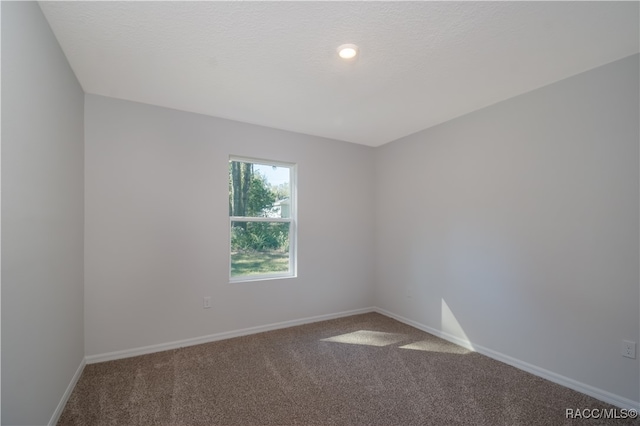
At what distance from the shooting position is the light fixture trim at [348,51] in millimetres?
2000

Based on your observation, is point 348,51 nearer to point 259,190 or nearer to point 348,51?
point 348,51

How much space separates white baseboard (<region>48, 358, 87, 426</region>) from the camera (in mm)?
1900

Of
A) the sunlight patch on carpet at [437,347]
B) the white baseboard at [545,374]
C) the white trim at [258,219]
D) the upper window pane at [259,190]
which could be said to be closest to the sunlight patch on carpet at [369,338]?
the sunlight patch on carpet at [437,347]

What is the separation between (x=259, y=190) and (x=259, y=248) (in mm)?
704

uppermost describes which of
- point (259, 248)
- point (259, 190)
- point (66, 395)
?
point (259, 190)

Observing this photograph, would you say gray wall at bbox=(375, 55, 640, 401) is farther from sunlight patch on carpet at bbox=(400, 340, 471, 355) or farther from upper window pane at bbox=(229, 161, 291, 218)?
upper window pane at bbox=(229, 161, 291, 218)

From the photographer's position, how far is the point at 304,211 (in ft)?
12.8

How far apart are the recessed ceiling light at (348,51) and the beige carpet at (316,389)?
8.01 feet

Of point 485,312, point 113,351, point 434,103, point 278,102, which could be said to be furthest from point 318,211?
point 113,351

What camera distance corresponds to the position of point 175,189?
3.11 meters

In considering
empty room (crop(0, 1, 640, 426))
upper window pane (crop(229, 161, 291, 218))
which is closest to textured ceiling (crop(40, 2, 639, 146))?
empty room (crop(0, 1, 640, 426))

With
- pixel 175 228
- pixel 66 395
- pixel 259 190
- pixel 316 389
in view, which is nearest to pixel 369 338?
pixel 316 389

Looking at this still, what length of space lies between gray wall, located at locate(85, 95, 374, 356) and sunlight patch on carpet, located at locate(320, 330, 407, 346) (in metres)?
0.64

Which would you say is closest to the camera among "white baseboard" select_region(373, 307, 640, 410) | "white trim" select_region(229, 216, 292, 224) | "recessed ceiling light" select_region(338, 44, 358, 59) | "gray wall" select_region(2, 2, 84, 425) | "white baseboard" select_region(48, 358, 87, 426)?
"gray wall" select_region(2, 2, 84, 425)
